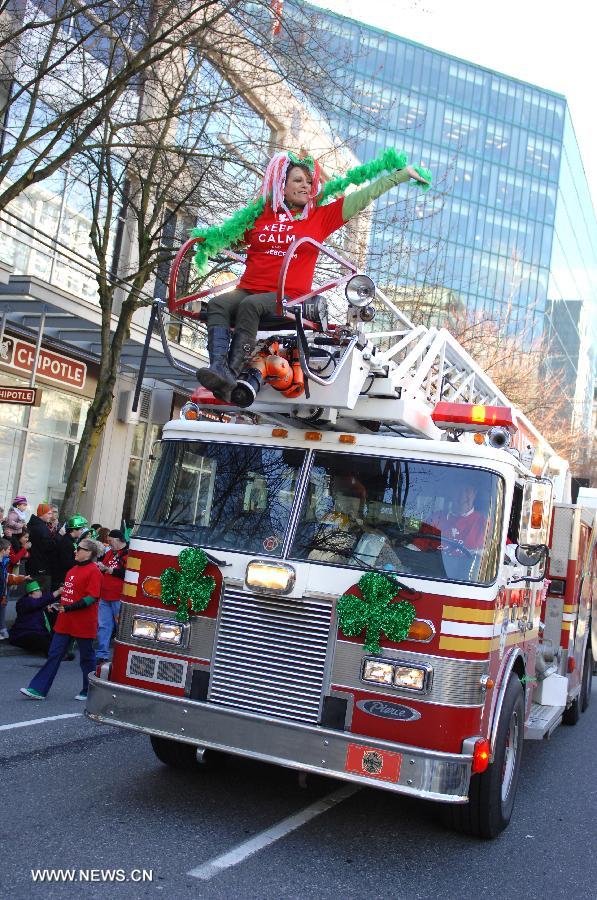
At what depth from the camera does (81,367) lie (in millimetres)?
19391

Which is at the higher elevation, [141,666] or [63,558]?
[63,558]

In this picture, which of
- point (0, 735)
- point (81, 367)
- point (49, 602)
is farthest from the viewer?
point (81, 367)

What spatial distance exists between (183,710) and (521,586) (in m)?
2.61

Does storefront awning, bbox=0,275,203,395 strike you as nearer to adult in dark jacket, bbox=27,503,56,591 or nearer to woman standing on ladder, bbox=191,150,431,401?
adult in dark jacket, bbox=27,503,56,591

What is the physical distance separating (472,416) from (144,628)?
103 inches

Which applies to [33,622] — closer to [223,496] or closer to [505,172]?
[223,496]

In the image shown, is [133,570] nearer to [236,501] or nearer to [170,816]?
[236,501]

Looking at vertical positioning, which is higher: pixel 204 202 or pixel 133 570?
pixel 204 202

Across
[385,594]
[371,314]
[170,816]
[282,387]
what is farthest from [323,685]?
[371,314]

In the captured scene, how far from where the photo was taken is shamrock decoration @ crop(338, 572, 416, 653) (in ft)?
17.6

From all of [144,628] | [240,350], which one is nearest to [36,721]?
[144,628]

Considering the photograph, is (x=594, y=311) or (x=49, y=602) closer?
(x=49, y=602)

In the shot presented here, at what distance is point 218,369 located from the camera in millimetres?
5406

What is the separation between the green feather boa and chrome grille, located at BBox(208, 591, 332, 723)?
2.37 metres
